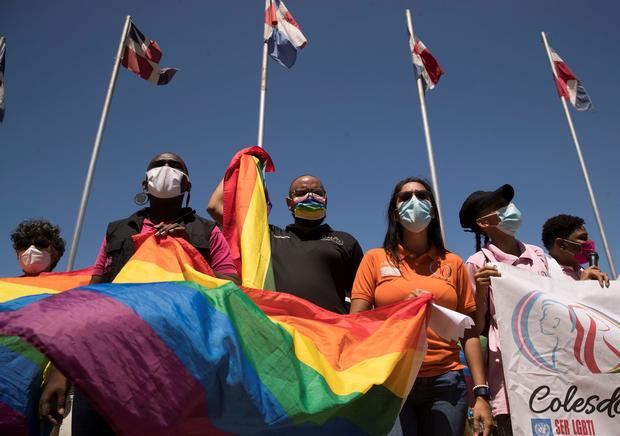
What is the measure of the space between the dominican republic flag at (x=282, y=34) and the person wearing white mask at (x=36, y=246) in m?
6.38

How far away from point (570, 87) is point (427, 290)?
1243 centimetres

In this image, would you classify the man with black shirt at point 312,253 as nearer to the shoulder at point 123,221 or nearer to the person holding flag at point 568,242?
the shoulder at point 123,221

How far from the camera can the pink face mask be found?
174 inches

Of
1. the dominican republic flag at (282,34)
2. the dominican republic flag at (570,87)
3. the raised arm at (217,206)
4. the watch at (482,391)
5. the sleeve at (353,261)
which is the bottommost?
the watch at (482,391)

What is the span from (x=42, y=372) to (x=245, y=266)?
5.09 ft

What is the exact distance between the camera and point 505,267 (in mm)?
3172

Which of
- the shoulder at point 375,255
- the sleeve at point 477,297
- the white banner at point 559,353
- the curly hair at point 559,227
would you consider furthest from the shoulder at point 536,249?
the shoulder at point 375,255

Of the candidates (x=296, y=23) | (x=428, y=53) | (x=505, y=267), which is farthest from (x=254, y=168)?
(x=428, y=53)

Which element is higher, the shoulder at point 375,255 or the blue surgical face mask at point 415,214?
the blue surgical face mask at point 415,214

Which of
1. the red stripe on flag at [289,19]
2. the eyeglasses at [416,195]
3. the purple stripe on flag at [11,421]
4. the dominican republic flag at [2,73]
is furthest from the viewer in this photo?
the dominican republic flag at [2,73]

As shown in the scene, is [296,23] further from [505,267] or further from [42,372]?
[42,372]

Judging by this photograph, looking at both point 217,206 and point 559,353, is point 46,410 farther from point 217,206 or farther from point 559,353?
point 559,353

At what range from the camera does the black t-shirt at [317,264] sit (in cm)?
322

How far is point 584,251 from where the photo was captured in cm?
452
